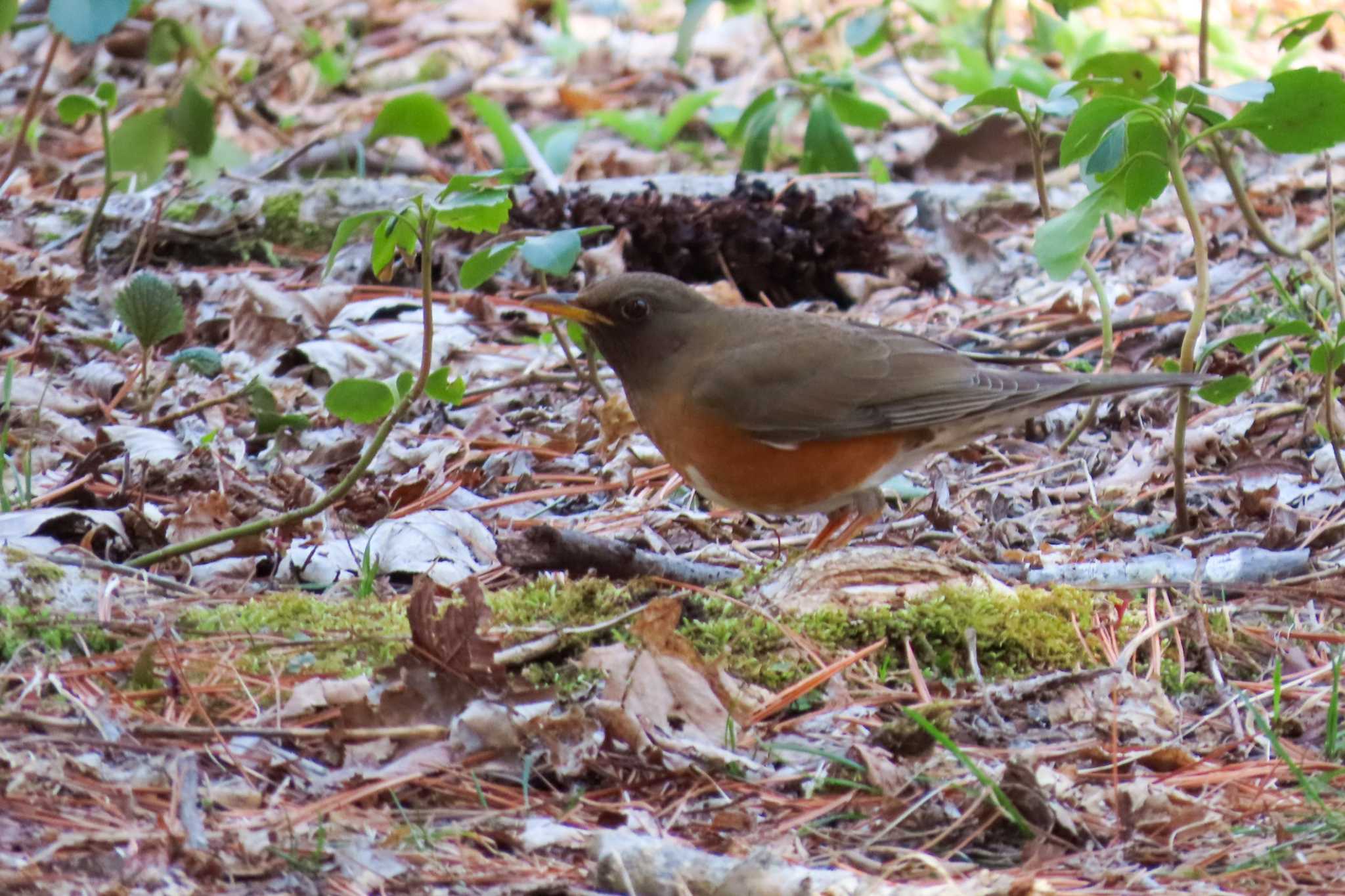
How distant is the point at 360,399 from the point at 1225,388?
239 cm

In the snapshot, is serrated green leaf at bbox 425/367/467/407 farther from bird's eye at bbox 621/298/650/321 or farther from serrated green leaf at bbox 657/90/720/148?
serrated green leaf at bbox 657/90/720/148

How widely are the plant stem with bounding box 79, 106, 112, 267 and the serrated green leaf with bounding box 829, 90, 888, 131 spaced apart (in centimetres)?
348

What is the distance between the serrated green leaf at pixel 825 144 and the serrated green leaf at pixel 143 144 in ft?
10.7

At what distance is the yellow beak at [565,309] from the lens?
15.7 feet

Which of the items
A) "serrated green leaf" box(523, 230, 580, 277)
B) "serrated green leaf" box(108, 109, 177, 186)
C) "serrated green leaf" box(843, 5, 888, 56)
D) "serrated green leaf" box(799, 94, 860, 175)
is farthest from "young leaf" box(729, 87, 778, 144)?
"serrated green leaf" box(523, 230, 580, 277)


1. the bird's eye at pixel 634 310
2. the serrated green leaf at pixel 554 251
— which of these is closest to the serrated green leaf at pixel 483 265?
the serrated green leaf at pixel 554 251

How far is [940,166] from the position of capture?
30.6ft

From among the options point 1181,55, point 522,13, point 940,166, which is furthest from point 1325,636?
point 522,13

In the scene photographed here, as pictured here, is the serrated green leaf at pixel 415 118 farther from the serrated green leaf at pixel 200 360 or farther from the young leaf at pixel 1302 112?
the young leaf at pixel 1302 112

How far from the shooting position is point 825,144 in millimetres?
8016

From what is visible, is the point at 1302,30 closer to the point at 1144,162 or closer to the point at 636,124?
the point at 1144,162

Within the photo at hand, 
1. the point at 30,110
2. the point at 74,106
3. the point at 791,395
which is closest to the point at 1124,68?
the point at 791,395

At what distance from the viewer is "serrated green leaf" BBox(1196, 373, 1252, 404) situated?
4172 millimetres

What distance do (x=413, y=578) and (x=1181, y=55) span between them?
26.7ft
